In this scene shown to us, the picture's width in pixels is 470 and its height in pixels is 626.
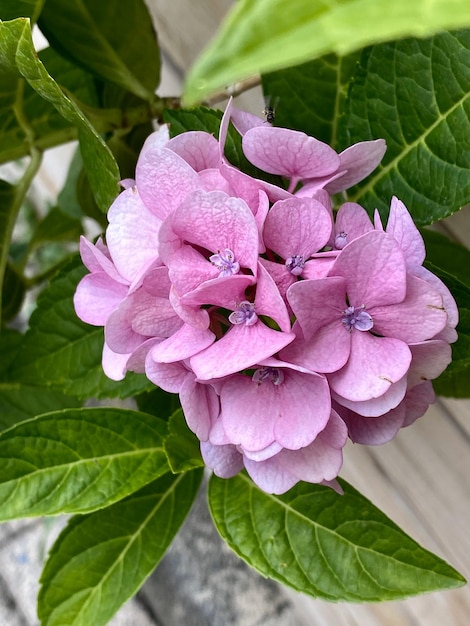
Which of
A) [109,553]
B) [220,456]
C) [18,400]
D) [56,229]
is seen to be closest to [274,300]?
[220,456]

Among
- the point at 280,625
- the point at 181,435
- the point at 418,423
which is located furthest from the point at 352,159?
the point at 280,625

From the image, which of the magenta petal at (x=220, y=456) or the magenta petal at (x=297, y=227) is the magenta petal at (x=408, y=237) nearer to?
the magenta petal at (x=297, y=227)

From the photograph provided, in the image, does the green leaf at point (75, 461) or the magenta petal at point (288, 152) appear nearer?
the magenta petal at point (288, 152)

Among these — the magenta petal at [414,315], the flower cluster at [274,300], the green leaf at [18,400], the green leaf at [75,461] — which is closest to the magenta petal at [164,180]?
the flower cluster at [274,300]

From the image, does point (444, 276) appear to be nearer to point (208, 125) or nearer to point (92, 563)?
point (208, 125)

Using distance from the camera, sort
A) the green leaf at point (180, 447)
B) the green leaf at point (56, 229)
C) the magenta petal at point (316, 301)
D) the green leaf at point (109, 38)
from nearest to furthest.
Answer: the magenta petal at point (316, 301) → the green leaf at point (180, 447) → the green leaf at point (109, 38) → the green leaf at point (56, 229)

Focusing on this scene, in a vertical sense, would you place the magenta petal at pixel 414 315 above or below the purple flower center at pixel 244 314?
below
